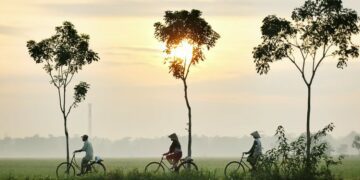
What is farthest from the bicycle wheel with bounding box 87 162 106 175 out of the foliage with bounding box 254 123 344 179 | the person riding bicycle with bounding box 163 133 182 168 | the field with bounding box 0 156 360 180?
the foliage with bounding box 254 123 344 179

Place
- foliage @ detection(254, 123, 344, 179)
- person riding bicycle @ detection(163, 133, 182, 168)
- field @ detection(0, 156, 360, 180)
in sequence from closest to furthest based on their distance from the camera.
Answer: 1. foliage @ detection(254, 123, 344, 179)
2. person riding bicycle @ detection(163, 133, 182, 168)
3. field @ detection(0, 156, 360, 180)

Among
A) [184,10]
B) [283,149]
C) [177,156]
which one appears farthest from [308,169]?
[184,10]

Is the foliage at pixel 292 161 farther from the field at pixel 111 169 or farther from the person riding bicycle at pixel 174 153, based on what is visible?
the person riding bicycle at pixel 174 153

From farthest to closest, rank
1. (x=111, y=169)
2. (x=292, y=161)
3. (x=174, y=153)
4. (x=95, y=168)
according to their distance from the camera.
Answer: (x=111, y=169) → (x=95, y=168) → (x=174, y=153) → (x=292, y=161)

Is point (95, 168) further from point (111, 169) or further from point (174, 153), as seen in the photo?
point (111, 169)

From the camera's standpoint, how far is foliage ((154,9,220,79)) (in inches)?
1599

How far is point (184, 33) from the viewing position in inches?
1607

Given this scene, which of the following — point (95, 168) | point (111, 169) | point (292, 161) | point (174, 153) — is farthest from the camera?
point (111, 169)

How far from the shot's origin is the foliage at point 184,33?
4062 cm

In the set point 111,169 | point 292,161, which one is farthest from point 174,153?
point 111,169

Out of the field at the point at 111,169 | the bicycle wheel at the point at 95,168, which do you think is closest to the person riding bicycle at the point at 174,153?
the field at the point at 111,169

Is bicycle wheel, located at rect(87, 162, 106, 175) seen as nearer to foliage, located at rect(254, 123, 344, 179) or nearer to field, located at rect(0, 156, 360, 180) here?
field, located at rect(0, 156, 360, 180)

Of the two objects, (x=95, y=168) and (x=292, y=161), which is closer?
(x=292, y=161)

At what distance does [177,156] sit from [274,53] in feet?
29.3
